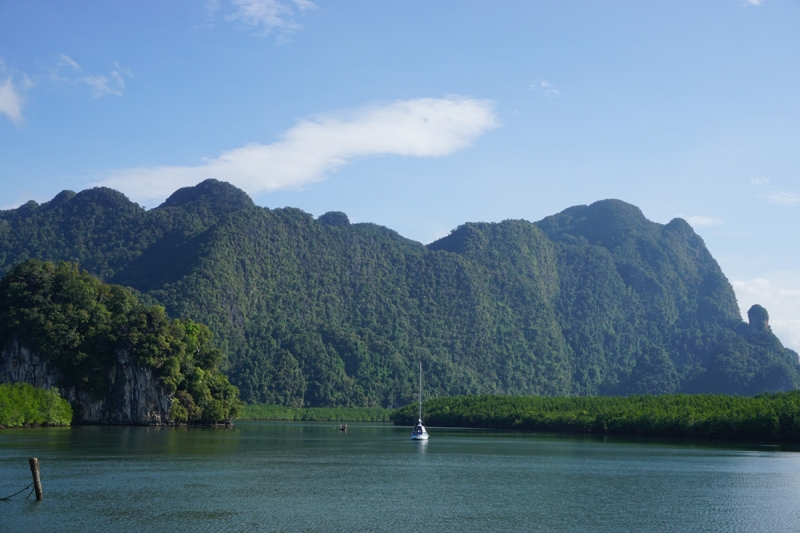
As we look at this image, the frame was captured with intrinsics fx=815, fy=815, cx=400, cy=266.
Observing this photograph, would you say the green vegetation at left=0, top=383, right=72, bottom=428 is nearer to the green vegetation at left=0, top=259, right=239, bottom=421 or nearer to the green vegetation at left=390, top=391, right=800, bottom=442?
the green vegetation at left=0, top=259, right=239, bottom=421

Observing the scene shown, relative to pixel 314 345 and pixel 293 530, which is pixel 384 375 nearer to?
pixel 314 345

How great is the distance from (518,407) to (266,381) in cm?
6631

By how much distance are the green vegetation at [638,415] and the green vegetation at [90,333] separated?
39091 millimetres

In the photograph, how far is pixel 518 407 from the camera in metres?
116

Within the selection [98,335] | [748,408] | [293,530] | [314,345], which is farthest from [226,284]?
[293,530]

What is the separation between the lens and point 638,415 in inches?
3585

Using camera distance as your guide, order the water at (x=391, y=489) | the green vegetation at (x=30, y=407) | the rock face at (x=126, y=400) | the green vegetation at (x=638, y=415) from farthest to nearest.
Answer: the rock face at (x=126, y=400) < the green vegetation at (x=30, y=407) < the green vegetation at (x=638, y=415) < the water at (x=391, y=489)

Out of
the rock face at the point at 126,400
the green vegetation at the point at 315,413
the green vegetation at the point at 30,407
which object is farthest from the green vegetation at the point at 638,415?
the green vegetation at the point at 30,407

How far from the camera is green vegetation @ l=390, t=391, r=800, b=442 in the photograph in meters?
75.4

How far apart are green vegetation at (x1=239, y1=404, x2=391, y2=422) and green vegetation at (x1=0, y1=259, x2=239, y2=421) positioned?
46297mm

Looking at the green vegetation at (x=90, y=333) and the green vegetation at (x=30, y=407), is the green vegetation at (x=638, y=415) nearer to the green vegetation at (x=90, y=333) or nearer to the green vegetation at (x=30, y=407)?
the green vegetation at (x=90, y=333)

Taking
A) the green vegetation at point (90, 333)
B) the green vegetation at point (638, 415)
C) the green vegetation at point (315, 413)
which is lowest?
→ the green vegetation at point (315, 413)

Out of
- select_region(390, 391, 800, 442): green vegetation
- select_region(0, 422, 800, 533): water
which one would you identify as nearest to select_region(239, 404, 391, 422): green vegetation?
select_region(390, 391, 800, 442): green vegetation

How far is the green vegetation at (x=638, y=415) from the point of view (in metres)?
75.4
